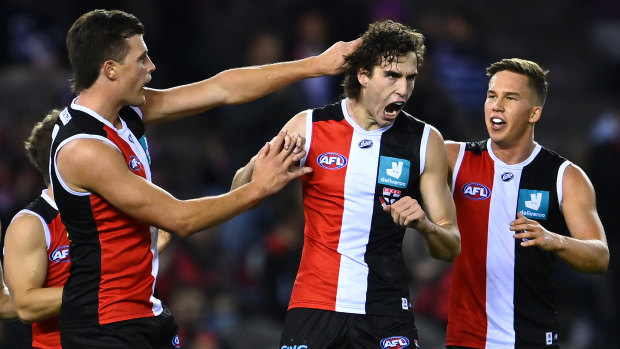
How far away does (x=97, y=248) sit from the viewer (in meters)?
4.92

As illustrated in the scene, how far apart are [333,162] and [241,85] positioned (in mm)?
735

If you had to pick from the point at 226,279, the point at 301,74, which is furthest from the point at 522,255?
the point at 226,279

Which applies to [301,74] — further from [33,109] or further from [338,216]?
[33,109]

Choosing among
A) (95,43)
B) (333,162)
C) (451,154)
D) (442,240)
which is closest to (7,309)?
(95,43)

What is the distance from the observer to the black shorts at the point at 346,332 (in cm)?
522

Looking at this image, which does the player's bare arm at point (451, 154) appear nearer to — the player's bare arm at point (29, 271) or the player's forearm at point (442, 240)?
the player's forearm at point (442, 240)

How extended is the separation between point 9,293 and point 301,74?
2.10 meters

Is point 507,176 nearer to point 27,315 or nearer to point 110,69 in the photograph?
point 110,69

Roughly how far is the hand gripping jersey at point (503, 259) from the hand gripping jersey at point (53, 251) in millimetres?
2274

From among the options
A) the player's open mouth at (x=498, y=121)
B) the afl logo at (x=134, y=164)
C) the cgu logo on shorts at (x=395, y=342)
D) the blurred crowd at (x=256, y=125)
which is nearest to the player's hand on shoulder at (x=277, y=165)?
the afl logo at (x=134, y=164)

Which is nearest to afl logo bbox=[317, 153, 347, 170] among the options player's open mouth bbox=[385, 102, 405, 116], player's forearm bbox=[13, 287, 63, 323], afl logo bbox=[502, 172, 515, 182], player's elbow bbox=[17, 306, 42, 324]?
player's open mouth bbox=[385, 102, 405, 116]

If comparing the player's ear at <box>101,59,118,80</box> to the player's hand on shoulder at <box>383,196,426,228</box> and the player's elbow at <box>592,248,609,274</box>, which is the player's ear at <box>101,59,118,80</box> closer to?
the player's hand on shoulder at <box>383,196,426,228</box>

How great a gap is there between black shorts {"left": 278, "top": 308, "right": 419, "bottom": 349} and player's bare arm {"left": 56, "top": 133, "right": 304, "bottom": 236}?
790mm

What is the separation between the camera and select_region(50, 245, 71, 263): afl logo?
5.35 m
